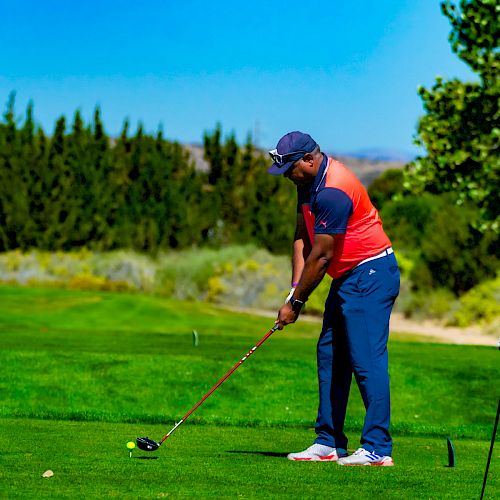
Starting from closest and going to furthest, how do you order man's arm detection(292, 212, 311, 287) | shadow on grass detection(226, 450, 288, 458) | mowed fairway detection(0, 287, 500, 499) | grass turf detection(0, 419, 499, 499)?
grass turf detection(0, 419, 499, 499) < mowed fairway detection(0, 287, 500, 499) < shadow on grass detection(226, 450, 288, 458) < man's arm detection(292, 212, 311, 287)

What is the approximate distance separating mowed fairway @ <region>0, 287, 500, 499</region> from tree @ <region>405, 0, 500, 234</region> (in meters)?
3.57

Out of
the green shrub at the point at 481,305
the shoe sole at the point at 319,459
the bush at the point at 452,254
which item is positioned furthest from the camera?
the bush at the point at 452,254

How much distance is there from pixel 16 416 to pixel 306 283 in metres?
4.32

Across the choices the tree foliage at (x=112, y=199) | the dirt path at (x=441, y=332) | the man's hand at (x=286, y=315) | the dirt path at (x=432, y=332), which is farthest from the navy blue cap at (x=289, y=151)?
the tree foliage at (x=112, y=199)

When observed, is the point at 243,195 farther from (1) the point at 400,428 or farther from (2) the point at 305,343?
(1) the point at 400,428

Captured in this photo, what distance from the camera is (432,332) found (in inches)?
1350

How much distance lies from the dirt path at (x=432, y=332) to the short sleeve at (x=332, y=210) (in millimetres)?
23949

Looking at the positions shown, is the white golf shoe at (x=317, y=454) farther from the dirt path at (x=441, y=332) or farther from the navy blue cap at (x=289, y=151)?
the dirt path at (x=441, y=332)

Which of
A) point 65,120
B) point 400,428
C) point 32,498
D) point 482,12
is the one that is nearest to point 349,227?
point 32,498

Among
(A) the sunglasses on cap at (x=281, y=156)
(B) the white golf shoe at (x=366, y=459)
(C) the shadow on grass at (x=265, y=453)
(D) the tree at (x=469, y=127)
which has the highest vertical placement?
(D) the tree at (x=469, y=127)

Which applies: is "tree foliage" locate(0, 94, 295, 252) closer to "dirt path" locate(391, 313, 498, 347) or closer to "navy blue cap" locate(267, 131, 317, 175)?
"dirt path" locate(391, 313, 498, 347)

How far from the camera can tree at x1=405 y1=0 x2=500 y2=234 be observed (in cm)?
2103

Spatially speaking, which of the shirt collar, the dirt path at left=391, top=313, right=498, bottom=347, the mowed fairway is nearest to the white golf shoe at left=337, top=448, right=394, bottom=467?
the mowed fairway

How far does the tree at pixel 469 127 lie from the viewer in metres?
21.0
